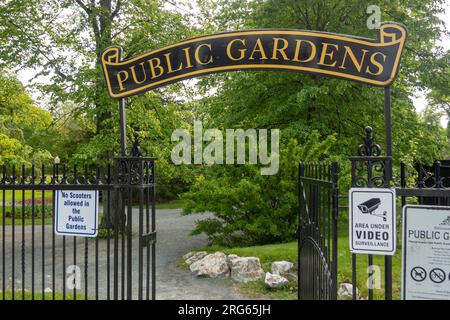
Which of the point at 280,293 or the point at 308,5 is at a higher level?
the point at 308,5

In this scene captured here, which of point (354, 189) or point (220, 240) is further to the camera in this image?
point (220, 240)

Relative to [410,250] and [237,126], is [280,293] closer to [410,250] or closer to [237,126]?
[410,250]

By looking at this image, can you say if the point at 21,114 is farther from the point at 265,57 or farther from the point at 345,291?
the point at 265,57

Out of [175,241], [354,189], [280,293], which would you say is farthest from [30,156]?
[354,189]

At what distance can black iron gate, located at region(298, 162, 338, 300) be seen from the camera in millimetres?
3818

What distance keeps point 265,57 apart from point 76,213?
8.13ft

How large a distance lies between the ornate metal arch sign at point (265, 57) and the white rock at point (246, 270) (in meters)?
5.49

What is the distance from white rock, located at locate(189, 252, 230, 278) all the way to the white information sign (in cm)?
642

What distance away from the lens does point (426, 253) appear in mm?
3555

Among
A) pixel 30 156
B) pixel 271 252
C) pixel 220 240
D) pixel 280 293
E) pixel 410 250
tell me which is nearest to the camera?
pixel 410 250

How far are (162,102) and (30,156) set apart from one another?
6.44 meters

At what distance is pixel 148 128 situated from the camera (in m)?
15.0
